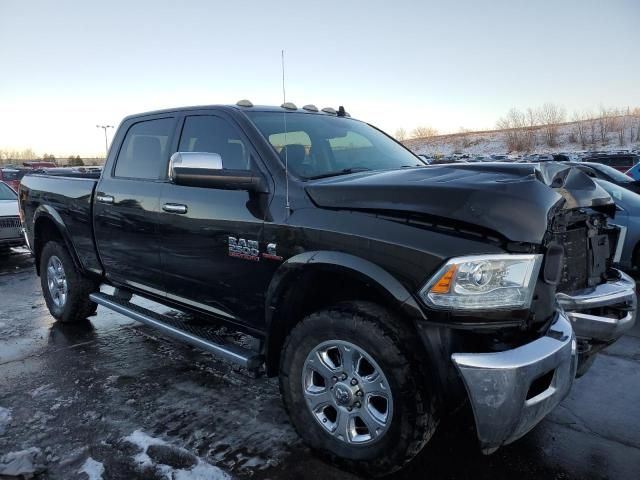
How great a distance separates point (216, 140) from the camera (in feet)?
11.4

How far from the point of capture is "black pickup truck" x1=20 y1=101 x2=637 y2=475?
7.11ft

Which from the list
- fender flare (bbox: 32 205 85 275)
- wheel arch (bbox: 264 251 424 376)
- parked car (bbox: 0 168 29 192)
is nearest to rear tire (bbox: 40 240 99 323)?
fender flare (bbox: 32 205 85 275)

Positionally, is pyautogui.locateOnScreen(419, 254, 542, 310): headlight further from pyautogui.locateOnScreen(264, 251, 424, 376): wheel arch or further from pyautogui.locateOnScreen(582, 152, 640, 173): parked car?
pyautogui.locateOnScreen(582, 152, 640, 173): parked car

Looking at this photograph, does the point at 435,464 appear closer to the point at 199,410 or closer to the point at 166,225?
the point at 199,410

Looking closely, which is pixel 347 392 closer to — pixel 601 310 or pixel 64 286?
pixel 601 310

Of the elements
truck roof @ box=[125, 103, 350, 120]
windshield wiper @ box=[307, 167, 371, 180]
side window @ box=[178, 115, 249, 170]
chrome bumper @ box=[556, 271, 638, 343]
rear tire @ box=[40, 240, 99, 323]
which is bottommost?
rear tire @ box=[40, 240, 99, 323]

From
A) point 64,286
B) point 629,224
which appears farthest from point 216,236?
point 629,224

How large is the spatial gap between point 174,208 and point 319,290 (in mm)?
1316

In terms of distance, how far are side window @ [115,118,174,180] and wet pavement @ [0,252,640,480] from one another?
5.17 ft

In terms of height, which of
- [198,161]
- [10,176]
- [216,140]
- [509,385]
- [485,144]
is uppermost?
[485,144]

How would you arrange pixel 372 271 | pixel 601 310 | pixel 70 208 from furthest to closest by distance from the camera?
1. pixel 70 208
2. pixel 601 310
3. pixel 372 271

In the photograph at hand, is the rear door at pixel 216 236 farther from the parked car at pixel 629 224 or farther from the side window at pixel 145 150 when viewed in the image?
the parked car at pixel 629 224

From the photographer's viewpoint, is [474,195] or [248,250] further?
[248,250]

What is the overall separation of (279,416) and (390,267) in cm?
148
